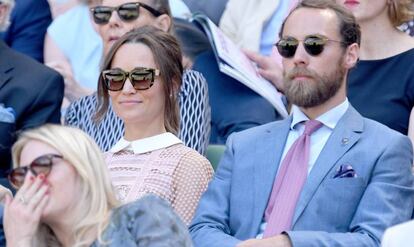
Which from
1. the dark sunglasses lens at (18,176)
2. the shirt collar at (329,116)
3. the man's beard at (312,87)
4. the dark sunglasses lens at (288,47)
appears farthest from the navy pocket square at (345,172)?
the dark sunglasses lens at (18,176)

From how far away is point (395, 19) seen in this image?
21.6 ft

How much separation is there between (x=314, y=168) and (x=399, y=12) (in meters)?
1.45

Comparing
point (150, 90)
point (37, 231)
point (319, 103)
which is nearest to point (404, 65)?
point (319, 103)

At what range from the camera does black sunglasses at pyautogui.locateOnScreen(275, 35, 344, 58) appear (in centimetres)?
568

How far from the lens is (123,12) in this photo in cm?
673

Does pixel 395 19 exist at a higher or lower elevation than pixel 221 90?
higher

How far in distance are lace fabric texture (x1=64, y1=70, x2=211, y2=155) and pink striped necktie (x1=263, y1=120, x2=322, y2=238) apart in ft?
2.87

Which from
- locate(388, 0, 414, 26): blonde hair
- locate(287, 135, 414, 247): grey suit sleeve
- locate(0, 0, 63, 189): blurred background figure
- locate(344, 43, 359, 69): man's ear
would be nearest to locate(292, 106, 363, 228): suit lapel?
locate(287, 135, 414, 247): grey suit sleeve

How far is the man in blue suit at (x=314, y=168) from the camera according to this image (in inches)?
209

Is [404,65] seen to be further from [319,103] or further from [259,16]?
[259,16]

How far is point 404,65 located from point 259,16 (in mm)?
1375

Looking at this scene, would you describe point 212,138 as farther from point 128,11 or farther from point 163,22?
point 128,11

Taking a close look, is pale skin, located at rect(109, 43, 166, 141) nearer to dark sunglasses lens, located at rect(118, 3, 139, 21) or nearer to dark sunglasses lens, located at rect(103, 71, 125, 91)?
dark sunglasses lens, located at rect(103, 71, 125, 91)

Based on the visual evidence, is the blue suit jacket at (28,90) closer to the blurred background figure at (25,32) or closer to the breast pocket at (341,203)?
the blurred background figure at (25,32)
